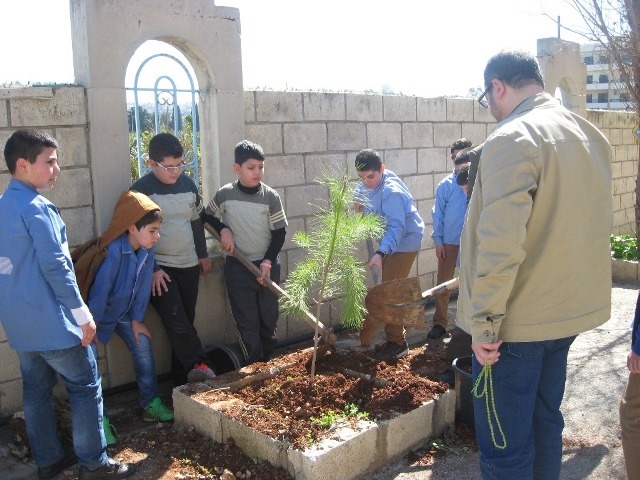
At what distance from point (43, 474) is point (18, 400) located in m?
0.85

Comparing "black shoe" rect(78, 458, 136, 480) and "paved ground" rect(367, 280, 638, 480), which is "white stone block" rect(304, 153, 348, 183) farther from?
"black shoe" rect(78, 458, 136, 480)

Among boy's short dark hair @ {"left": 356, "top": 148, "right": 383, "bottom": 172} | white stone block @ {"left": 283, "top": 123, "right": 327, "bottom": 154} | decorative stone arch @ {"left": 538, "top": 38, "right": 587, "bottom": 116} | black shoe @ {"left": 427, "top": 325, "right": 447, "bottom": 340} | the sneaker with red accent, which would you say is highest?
decorative stone arch @ {"left": 538, "top": 38, "right": 587, "bottom": 116}

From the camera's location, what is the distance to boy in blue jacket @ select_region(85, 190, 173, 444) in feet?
13.1

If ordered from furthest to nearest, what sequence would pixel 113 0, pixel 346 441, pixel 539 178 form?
pixel 113 0, pixel 346 441, pixel 539 178

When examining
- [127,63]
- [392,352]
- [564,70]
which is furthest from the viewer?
[564,70]

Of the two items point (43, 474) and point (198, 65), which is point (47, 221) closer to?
point (43, 474)

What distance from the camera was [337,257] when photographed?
4.21m

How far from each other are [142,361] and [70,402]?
896 mm

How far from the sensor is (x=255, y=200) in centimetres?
491

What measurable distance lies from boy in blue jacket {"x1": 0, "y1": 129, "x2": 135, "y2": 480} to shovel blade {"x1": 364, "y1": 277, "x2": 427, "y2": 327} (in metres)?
2.00

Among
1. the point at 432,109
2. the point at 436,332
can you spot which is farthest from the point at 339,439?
the point at 432,109

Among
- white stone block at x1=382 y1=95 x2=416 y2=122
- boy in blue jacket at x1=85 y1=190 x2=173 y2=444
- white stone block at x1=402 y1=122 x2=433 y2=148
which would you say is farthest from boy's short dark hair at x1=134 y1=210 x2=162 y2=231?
white stone block at x1=402 y1=122 x2=433 y2=148

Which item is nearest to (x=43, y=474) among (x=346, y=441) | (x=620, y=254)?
(x=346, y=441)

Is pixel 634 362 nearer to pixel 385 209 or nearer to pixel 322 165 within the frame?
pixel 385 209
